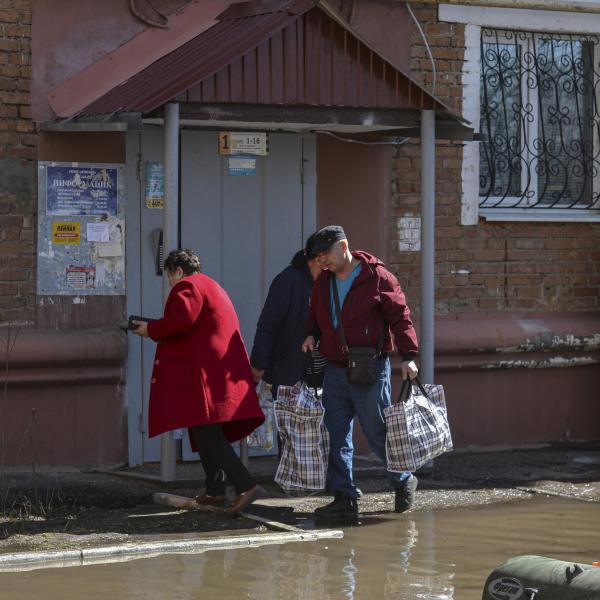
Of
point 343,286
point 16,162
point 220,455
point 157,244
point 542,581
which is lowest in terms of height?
point 542,581

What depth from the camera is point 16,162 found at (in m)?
8.80

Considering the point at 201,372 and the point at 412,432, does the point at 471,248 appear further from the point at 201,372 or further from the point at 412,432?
the point at 201,372

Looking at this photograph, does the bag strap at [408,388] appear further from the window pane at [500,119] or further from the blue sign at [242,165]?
the window pane at [500,119]

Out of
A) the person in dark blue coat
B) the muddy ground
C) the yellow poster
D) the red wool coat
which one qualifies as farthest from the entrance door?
the red wool coat

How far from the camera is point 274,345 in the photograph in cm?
832

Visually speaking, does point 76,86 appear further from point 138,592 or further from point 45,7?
point 138,592

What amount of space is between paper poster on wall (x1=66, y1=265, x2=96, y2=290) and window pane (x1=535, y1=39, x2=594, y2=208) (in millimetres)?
3653

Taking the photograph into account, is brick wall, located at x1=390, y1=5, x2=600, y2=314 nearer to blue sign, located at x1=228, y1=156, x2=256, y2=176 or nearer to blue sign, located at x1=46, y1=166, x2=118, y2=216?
blue sign, located at x1=228, y1=156, x2=256, y2=176

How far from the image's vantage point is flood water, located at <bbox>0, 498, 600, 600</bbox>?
6.07m

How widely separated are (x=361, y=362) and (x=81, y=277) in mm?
2364

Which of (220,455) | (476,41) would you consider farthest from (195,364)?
(476,41)

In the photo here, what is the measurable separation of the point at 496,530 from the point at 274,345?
1803 mm

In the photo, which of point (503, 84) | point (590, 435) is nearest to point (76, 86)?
point (503, 84)

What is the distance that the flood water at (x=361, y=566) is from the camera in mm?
6074
